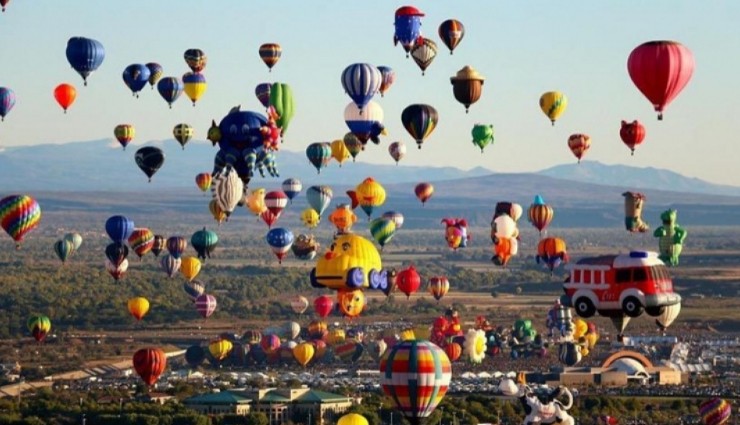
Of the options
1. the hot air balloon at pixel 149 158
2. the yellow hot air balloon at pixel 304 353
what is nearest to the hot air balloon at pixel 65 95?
the hot air balloon at pixel 149 158

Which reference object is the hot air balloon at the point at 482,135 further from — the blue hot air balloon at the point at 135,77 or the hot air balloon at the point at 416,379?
the hot air balloon at the point at 416,379

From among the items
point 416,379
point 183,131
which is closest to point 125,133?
point 183,131

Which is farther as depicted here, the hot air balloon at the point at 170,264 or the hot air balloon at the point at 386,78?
the hot air balloon at the point at 170,264

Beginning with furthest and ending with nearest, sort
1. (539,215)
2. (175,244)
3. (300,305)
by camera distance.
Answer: (300,305)
(175,244)
(539,215)

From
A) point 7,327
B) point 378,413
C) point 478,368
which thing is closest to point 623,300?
point 378,413

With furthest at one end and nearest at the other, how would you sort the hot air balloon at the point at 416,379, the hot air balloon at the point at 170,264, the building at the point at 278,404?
the hot air balloon at the point at 170,264 → the building at the point at 278,404 → the hot air balloon at the point at 416,379

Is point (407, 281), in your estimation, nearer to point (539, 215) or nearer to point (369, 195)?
point (369, 195)

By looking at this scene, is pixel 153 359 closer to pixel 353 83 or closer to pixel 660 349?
pixel 353 83
